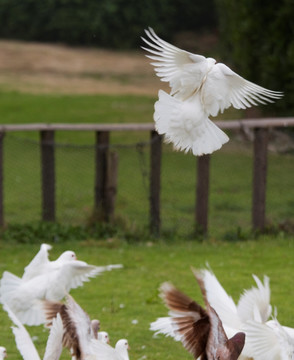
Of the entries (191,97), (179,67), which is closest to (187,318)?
(191,97)

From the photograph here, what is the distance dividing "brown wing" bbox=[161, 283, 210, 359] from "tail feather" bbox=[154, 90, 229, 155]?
0.86m

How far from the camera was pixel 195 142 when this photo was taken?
5.64 m

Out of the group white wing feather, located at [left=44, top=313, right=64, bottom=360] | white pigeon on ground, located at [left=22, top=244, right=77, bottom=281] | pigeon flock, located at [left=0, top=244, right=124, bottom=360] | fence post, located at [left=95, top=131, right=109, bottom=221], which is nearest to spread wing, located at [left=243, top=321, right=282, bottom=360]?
pigeon flock, located at [left=0, top=244, right=124, bottom=360]

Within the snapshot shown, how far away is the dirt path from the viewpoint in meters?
26.7

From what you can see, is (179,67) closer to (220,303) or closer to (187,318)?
(187,318)

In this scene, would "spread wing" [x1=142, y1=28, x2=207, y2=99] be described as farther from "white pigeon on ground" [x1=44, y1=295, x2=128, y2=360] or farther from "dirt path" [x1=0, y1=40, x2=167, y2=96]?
"dirt path" [x1=0, y1=40, x2=167, y2=96]

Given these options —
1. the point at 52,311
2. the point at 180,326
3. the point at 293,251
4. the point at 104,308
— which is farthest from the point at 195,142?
the point at 293,251

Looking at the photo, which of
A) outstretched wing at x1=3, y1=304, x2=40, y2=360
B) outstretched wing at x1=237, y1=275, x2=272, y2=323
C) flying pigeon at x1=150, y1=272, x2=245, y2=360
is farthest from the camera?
outstretched wing at x1=237, y1=275, x2=272, y2=323

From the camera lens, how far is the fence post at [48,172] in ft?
36.5

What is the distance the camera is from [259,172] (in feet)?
36.7

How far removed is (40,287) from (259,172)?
16.0 feet

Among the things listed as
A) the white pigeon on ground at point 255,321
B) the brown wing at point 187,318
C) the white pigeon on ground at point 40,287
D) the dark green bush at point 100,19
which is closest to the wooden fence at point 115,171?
the white pigeon on ground at point 40,287

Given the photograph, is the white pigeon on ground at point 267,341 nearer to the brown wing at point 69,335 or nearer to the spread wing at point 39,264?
the brown wing at point 69,335

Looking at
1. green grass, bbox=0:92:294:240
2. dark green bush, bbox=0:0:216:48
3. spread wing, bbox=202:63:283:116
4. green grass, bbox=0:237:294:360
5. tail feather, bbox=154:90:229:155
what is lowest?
green grass, bbox=0:237:294:360
